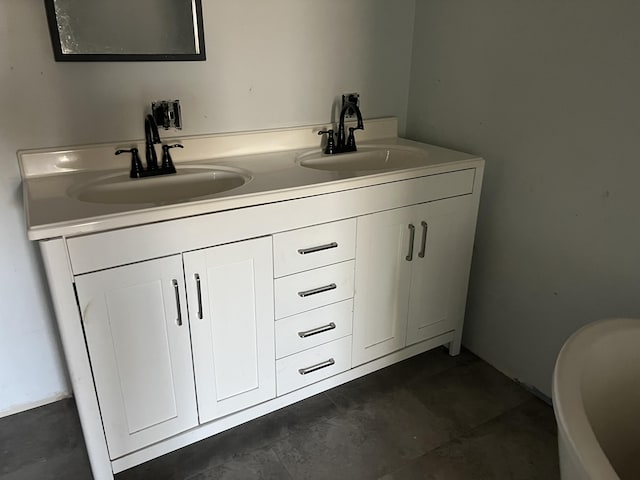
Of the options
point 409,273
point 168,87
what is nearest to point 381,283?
point 409,273

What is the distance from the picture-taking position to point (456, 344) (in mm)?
2105

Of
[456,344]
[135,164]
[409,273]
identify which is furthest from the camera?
[456,344]

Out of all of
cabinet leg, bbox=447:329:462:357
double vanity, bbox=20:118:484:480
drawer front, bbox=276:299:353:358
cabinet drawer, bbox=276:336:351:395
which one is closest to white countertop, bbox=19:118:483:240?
double vanity, bbox=20:118:484:480

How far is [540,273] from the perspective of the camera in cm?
180

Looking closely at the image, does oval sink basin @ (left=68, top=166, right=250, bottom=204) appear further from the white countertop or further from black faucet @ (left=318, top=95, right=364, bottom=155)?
black faucet @ (left=318, top=95, right=364, bottom=155)

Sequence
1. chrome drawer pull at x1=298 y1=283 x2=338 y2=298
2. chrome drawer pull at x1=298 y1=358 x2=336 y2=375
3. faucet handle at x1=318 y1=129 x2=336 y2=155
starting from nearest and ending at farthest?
1. chrome drawer pull at x1=298 y1=283 x2=338 y2=298
2. chrome drawer pull at x1=298 y1=358 x2=336 y2=375
3. faucet handle at x1=318 y1=129 x2=336 y2=155

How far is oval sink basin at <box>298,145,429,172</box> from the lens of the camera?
1886 mm

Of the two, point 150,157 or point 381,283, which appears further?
point 381,283

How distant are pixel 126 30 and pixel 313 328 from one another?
1.12 metres

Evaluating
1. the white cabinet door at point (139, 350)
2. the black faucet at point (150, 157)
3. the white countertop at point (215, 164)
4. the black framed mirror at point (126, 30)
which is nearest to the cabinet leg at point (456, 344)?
the white countertop at point (215, 164)

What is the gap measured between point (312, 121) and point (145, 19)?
2.33 ft

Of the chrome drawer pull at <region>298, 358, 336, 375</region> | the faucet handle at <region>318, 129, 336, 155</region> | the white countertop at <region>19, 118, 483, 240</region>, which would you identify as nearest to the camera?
the white countertop at <region>19, 118, 483, 240</region>

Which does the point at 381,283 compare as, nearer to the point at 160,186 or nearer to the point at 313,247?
the point at 313,247

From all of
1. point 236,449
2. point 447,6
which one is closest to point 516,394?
point 236,449
